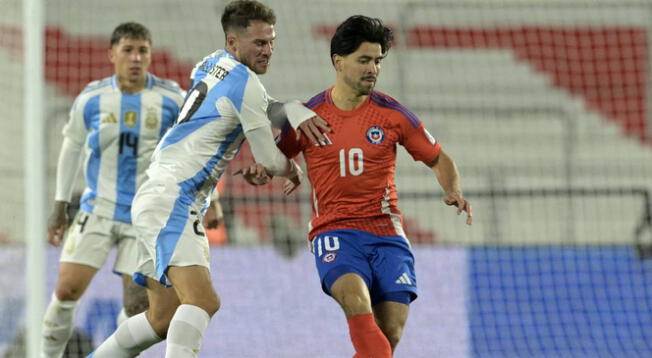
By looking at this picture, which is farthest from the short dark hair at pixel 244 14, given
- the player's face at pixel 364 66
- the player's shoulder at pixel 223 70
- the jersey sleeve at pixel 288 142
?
the jersey sleeve at pixel 288 142

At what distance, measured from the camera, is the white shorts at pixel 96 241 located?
6.39 metres

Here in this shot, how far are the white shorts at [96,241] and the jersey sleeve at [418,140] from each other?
2068 millimetres

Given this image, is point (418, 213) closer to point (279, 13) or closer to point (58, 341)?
point (279, 13)

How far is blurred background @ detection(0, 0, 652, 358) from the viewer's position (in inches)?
325

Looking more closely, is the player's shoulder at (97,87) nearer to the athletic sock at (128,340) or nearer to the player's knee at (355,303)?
the athletic sock at (128,340)

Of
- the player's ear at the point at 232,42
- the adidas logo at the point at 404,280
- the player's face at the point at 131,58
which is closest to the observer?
the player's ear at the point at 232,42

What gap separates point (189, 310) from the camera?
4.64 metres

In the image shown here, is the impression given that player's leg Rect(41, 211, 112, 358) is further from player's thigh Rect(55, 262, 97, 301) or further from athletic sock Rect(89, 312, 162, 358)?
athletic sock Rect(89, 312, 162, 358)

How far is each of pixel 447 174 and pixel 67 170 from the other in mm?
2578

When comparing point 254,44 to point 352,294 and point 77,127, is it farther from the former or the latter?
point 77,127

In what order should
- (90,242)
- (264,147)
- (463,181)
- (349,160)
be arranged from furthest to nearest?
(463,181) < (90,242) < (349,160) < (264,147)

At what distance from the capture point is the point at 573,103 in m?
13.7

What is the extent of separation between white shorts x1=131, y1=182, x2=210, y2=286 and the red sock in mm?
775

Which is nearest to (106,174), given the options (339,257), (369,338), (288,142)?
(288,142)
